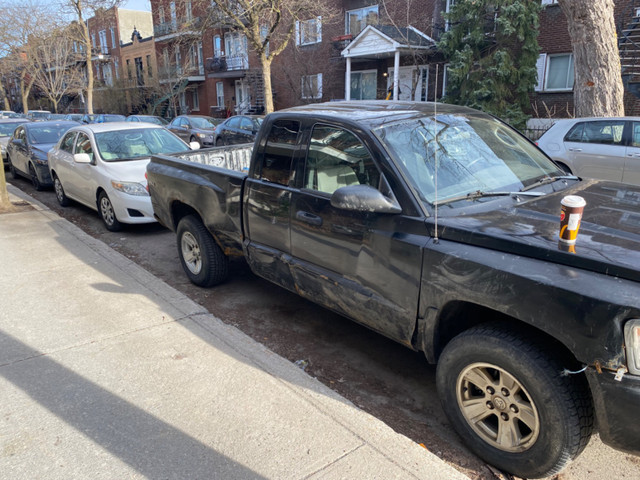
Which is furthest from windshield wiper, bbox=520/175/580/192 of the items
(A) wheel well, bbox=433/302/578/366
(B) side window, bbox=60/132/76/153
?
(B) side window, bbox=60/132/76/153

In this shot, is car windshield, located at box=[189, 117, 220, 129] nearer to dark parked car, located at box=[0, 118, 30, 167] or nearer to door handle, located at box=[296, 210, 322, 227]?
dark parked car, located at box=[0, 118, 30, 167]

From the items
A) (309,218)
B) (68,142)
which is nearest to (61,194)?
(68,142)

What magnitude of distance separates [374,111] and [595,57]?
310 inches

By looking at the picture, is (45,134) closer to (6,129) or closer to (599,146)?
(6,129)

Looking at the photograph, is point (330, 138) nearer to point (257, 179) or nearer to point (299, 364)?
point (257, 179)

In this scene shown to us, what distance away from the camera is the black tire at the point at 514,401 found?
2.23 metres

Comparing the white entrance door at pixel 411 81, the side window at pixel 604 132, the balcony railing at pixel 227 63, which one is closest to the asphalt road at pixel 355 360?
the side window at pixel 604 132

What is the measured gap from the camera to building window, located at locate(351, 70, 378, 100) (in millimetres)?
23562

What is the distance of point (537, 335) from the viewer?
240 centimetres

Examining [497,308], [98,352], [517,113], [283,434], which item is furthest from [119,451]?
[517,113]

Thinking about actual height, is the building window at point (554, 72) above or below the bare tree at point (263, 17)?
below

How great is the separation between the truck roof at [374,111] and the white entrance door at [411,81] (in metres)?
17.7

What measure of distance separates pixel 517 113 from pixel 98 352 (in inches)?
640

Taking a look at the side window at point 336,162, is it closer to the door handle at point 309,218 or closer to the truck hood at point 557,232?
the door handle at point 309,218
